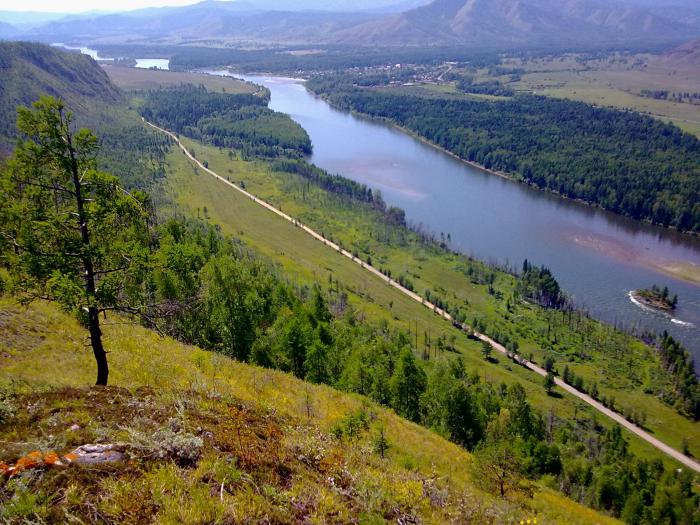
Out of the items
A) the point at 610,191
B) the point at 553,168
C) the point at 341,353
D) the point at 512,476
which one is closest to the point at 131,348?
the point at 512,476

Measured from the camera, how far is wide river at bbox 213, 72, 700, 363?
102 metres

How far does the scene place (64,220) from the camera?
1499 cm

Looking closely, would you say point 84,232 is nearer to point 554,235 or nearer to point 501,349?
point 501,349

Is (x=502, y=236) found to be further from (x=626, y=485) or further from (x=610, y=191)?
(x=626, y=485)

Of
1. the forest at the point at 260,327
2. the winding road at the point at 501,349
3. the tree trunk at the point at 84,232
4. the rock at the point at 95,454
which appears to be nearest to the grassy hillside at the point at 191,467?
the rock at the point at 95,454

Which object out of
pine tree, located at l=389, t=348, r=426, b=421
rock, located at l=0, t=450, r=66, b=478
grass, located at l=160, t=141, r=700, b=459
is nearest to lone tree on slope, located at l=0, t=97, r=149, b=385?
rock, located at l=0, t=450, r=66, b=478

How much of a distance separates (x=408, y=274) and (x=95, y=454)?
103554 mm

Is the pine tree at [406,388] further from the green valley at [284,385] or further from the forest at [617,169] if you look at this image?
the forest at [617,169]

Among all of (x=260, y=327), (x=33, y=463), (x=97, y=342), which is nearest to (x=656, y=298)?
(x=260, y=327)

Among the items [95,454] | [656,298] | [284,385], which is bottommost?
[656,298]

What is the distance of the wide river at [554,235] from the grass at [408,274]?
38.9ft

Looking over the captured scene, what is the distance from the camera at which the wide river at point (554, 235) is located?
4018 inches

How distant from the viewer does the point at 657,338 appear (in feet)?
292

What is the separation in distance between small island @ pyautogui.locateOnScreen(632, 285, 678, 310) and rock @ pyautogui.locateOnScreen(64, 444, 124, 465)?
4339 inches
